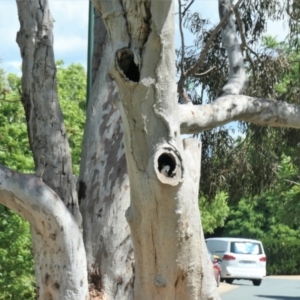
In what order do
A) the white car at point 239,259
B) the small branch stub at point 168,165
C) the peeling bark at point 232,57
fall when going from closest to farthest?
the small branch stub at point 168,165, the peeling bark at point 232,57, the white car at point 239,259

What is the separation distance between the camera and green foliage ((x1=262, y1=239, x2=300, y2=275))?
47.8m

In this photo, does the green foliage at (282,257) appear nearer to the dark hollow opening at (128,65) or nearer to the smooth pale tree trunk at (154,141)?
the smooth pale tree trunk at (154,141)

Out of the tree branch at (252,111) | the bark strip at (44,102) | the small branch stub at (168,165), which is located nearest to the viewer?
the small branch stub at (168,165)

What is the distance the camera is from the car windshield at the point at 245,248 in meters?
32.9

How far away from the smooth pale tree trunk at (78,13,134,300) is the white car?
25.2m

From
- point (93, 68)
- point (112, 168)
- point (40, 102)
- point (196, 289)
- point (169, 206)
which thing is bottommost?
point (196, 289)

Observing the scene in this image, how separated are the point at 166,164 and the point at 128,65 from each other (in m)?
0.60

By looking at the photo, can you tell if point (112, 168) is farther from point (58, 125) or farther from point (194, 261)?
point (194, 261)

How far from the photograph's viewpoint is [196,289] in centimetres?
508

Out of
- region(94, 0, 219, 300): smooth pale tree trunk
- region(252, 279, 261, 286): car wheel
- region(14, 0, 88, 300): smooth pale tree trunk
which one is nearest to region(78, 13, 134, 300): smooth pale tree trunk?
region(14, 0, 88, 300): smooth pale tree trunk

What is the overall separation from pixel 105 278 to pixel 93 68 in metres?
2.18

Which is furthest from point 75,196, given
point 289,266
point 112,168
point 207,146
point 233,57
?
point 289,266

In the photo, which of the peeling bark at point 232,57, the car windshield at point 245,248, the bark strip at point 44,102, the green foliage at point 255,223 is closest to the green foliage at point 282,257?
the green foliage at point 255,223

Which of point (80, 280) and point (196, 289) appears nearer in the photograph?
point (196, 289)
